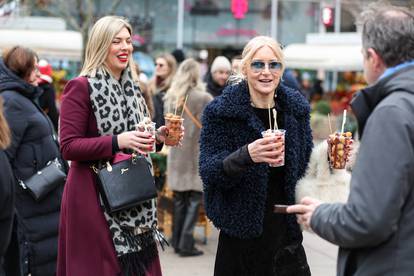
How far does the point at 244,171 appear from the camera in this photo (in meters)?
3.99

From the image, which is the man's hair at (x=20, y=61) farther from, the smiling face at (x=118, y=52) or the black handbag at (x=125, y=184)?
the black handbag at (x=125, y=184)

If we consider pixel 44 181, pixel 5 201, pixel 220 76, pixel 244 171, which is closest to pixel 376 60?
pixel 244 171

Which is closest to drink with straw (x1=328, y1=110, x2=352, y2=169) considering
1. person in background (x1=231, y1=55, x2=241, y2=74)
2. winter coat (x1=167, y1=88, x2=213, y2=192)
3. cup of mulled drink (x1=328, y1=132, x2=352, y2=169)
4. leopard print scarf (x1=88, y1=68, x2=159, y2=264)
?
cup of mulled drink (x1=328, y1=132, x2=352, y2=169)

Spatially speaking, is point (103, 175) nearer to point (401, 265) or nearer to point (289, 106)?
point (289, 106)

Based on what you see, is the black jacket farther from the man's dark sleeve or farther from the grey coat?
the grey coat

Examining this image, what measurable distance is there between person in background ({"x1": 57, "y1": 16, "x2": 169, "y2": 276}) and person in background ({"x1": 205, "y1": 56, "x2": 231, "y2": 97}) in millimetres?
4551

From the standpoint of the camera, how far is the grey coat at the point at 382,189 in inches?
101

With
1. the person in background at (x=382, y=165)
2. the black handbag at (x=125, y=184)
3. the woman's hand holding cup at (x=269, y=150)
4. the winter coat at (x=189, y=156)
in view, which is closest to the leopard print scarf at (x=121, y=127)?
the black handbag at (x=125, y=184)

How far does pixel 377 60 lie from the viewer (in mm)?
2752

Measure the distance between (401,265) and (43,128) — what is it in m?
3.45

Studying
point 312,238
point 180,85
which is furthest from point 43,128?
point 312,238

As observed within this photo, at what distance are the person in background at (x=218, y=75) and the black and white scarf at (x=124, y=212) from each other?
14.9 feet

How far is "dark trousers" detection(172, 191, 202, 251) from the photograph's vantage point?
829cm

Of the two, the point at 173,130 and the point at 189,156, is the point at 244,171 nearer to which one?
the point at 173,130
